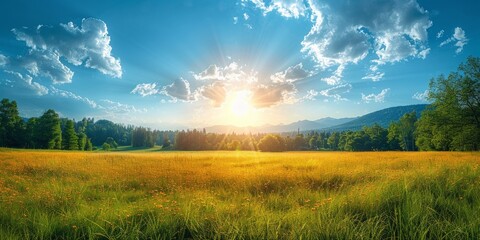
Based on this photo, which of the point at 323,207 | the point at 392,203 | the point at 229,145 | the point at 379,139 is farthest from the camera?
the point at 229,145

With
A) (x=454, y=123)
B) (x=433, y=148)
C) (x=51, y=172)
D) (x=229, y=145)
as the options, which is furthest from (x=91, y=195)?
(x=229, y=145)

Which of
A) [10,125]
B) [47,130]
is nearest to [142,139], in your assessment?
[47,130]

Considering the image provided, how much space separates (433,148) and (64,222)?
64153mm

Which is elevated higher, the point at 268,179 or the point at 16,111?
the point at 16,111

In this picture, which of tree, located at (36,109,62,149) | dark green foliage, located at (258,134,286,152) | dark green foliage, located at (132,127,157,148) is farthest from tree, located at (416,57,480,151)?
dark green foliage, located at (132,127,157,148)

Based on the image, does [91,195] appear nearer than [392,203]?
No

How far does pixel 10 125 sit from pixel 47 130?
6.79 m

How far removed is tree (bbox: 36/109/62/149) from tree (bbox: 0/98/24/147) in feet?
13.3

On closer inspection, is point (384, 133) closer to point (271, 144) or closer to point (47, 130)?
point (271, 144)

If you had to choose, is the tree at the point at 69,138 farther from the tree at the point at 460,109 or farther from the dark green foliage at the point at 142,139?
the tree at the point at 460,109

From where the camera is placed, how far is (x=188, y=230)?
3.59m

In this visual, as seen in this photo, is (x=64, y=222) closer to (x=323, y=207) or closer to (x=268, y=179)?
(x=323, y=207)

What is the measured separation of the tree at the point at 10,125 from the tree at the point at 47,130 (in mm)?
4061

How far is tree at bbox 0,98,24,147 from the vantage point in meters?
55.1
